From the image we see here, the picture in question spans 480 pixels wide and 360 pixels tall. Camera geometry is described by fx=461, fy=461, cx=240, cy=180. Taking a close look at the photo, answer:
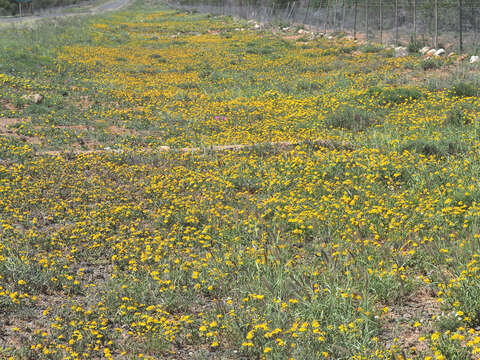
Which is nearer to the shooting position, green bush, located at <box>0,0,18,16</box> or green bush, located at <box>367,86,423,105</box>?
green bush, located at <box>367,86,423,105</box>

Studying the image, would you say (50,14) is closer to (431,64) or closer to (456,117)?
(431,64)

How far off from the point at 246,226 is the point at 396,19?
67.3 feet

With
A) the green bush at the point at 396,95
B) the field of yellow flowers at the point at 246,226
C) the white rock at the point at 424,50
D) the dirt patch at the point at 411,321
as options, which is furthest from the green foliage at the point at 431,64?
the dirt patch at the point at 411,321

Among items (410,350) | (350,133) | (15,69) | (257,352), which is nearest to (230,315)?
(257,352)

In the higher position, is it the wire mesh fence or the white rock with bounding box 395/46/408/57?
the wire mesh fence

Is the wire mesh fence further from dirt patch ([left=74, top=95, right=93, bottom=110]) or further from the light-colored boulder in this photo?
the light-colored boulder

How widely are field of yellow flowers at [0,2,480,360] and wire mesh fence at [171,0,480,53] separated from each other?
8.36m

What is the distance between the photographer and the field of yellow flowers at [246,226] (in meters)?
4.18

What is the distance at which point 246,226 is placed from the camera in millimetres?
6418

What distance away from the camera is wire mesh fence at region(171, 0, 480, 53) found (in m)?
21.4

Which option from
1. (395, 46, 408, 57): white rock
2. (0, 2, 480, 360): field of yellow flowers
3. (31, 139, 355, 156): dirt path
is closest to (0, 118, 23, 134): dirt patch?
(0, 2, 480, 360): field of yellow flowers

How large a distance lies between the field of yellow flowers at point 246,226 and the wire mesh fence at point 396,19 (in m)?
8.36

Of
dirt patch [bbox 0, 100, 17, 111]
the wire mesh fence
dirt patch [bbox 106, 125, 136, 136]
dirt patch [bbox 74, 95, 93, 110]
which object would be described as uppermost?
the wire mesh fence

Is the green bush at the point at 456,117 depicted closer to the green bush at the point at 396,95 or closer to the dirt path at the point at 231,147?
the green bush at the point at 396,95
